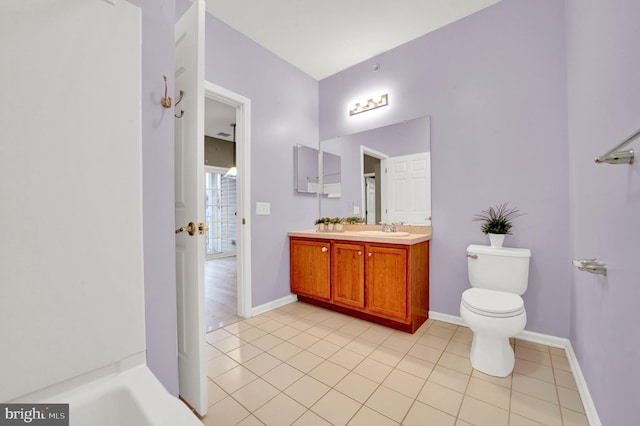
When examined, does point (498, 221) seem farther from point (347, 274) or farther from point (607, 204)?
point (347, 274)

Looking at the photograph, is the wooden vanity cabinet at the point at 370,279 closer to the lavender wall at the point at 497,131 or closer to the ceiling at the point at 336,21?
the lavender wall at the point at 497,131

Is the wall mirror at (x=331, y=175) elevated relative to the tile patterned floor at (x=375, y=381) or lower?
elevated

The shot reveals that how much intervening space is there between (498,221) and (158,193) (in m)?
2.38

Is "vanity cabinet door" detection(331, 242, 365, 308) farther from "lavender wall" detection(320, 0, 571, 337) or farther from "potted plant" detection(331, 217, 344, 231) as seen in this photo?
"lavender wall" detection(320, 0, 571, 337)

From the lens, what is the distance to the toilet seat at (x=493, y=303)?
1559mm

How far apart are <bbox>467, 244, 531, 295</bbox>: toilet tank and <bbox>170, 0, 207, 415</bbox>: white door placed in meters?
2.00

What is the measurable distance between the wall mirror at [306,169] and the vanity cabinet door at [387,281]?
120cm

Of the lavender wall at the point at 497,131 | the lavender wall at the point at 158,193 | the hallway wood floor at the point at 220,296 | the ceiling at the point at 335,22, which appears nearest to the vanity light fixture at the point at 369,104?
the lavender wall at the point at 497,131

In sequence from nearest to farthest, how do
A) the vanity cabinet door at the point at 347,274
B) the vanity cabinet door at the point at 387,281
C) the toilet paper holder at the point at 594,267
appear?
1. the toilet paper holder at the point at 594,267
2. the vanity cabinet door at the point at 387,281
3. the vanity cabinet door at the point at 347,274

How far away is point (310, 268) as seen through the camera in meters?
2.82

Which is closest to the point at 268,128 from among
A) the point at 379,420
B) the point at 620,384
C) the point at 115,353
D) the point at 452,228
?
the point at 452,228

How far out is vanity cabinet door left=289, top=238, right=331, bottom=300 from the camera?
106 inches

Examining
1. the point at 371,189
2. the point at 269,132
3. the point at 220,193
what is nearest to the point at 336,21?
the point at 269,132

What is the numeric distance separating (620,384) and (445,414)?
0.73 meters
